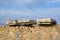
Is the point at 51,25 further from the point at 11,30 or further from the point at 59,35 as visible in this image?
the point at 11,30

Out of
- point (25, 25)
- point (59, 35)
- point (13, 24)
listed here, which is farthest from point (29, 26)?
point (59, 35)

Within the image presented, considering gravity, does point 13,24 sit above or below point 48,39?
above

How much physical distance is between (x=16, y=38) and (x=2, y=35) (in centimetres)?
108

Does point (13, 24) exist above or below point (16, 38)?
above

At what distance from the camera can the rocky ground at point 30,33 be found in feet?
38.8

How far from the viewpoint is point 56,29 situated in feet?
39.7

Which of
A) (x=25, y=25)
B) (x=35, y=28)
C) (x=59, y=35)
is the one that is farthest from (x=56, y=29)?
(x=25, y=25)

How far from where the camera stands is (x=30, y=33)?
1228 centimetres

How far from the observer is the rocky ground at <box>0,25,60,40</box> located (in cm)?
1183

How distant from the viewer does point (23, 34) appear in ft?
40.6

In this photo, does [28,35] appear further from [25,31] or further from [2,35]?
[2,35]

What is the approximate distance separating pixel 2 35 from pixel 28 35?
1.81 m

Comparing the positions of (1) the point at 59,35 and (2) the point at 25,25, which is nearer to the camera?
(1) the point at 59,35

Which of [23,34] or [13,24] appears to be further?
[13,24]
